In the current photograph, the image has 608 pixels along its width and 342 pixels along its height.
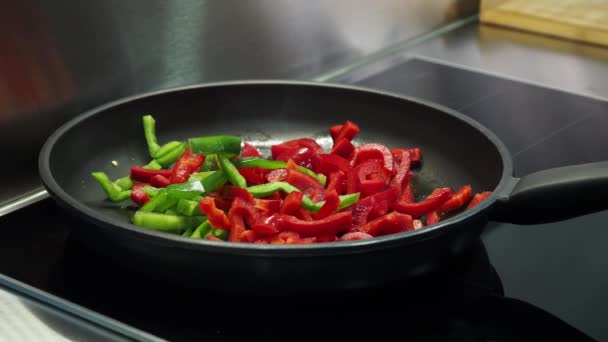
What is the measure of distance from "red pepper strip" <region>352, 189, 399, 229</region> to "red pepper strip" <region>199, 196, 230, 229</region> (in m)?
0.14

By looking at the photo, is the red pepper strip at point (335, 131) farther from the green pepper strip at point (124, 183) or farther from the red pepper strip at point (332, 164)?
the green pepper strip at point (124, 183)

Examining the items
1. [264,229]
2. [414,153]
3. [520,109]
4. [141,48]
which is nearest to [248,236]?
[264,229]

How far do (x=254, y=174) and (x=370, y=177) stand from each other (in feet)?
0.46

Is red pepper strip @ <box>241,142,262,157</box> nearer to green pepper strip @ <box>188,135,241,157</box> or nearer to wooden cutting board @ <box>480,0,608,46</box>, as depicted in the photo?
green pepper strip @ <box>188,135,241,157</box>

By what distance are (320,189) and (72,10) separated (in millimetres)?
418

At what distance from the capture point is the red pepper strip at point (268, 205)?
2.68 feet

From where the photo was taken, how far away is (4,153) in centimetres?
97

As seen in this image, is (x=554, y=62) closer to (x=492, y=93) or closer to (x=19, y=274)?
(x=492, y=93)

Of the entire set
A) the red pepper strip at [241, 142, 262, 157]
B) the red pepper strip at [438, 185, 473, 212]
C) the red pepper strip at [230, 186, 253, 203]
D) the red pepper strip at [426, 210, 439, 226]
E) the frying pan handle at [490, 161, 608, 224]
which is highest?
the frying pan handle at [490, 161, 608, 224]

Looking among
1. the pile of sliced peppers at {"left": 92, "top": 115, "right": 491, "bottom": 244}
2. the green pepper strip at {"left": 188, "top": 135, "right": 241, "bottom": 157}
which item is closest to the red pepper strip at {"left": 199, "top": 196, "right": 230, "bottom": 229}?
the pile of sliced peppers at {"left": 92, "top": 115, "right": 491, "bottom": 244}

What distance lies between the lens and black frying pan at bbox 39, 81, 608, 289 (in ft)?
2.21

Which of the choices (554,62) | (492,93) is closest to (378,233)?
(492,93)

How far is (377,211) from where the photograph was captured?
2.77 ft

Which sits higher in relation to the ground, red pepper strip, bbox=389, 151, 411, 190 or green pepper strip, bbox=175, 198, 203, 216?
green pepper strip, bbox=175, 198, 203, 216
